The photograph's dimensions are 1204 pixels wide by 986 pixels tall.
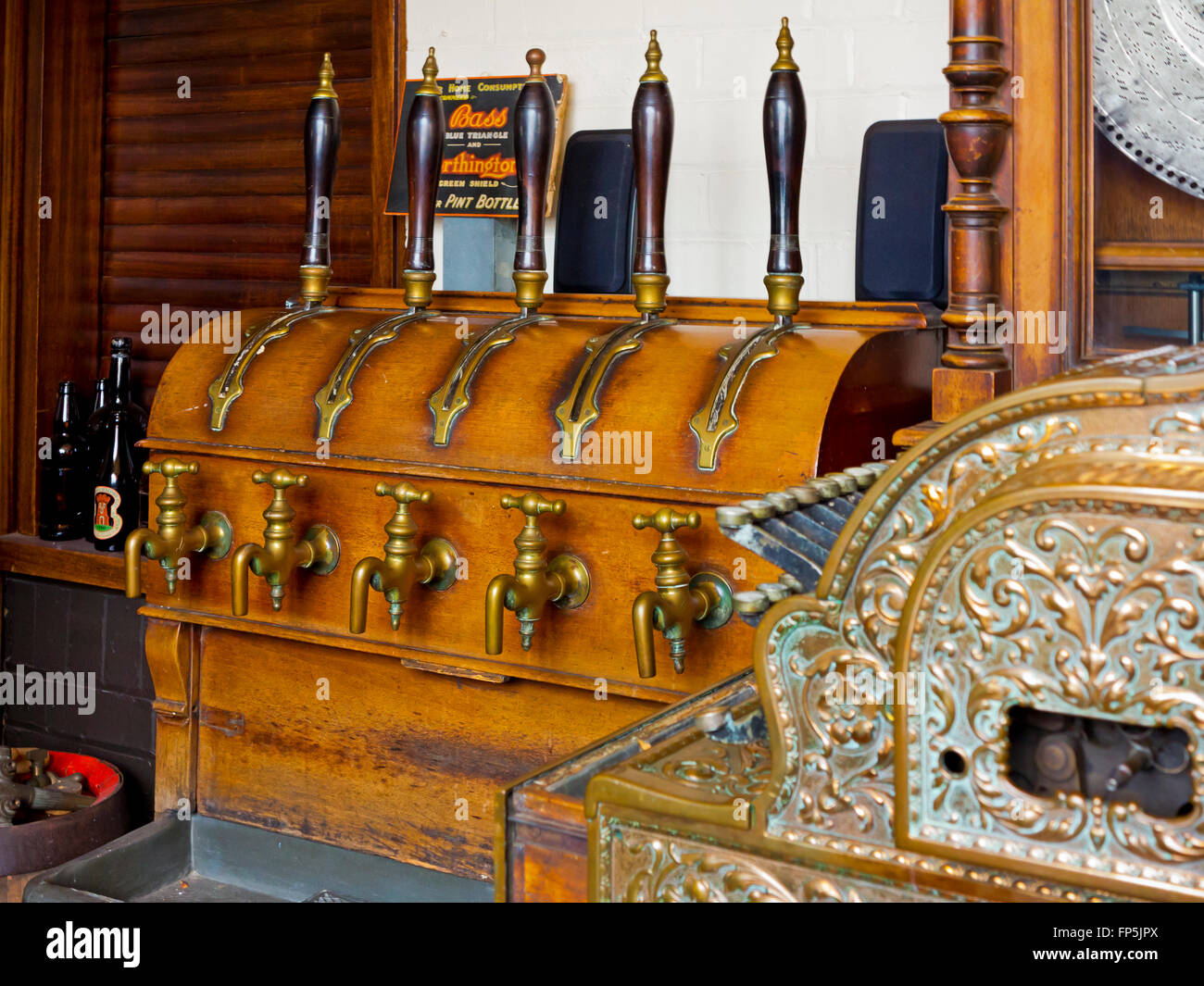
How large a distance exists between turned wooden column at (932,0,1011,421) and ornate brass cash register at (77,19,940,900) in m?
0.17

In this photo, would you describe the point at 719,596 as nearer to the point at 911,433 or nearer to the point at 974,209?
the point at 911,433

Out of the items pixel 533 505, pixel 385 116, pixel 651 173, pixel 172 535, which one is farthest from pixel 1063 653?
pixel 385 116

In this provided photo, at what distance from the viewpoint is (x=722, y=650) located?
1.50m

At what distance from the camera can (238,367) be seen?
73.7 inches

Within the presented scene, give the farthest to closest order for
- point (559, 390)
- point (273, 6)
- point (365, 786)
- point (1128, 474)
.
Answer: point (273, 6)
point (365, 786)
point (559, 390)
point (1128, 474)

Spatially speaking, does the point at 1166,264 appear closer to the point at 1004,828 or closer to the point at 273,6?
the point at 1004,828

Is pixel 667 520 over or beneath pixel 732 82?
beneath

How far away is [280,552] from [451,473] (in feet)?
0.84

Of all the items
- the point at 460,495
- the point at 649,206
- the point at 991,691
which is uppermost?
the point at 649,206

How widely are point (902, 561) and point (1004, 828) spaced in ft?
0.51

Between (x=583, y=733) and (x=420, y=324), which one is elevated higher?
(x=420, y=324)

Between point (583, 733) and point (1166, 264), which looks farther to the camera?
point (583, 733)

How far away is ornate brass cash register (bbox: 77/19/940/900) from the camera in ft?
4.93
